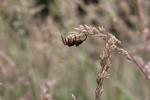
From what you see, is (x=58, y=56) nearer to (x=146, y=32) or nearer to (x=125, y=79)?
(x=125, y=79)

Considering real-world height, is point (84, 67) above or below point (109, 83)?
above

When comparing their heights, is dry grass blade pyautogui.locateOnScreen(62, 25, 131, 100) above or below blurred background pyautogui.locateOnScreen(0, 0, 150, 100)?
below

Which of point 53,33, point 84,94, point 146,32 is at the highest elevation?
point 53,33

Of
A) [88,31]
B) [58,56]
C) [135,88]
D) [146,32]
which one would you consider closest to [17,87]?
[58,56]

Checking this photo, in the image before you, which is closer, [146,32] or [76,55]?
[146,32]

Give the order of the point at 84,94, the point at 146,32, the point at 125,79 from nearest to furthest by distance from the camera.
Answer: the point at 146,32
the point at 84,94
the point at 125,79

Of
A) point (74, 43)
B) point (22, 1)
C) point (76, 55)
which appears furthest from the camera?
point (76, 55)

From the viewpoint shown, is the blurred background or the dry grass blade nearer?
the dry grass blade

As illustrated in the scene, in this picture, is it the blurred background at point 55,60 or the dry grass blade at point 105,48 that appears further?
the blurred background at point 55,60

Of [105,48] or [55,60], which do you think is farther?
[55,60]

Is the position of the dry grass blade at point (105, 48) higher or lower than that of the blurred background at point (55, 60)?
lower

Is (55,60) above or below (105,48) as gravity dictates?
above
